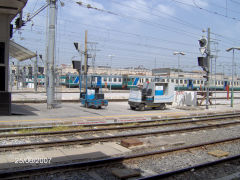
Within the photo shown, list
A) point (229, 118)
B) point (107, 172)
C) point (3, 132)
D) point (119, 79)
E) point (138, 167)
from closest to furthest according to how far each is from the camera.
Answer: point (107, 172), point (138, 167), point (3, 132), point (229, 118), point (119, 79)

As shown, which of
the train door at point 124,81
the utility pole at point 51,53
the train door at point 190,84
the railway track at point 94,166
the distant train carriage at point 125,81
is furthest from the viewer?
the train door at point 190,84

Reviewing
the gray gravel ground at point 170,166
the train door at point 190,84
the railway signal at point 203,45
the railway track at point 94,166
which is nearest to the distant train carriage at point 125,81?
the train door at point 190,84

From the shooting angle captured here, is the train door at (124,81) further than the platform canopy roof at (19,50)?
Yes

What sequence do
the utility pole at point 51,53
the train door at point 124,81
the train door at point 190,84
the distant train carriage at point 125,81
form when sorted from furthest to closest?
the train door at point 190,84 < the train door at point 124,81 < the distant train carriage at point 125,81 < the utility pole at point 51,53

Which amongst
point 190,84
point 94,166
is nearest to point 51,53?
point 94,166

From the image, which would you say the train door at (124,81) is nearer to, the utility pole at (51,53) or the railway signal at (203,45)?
the railway signal at (203,45)

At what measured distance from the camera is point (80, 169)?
5996 millimetres

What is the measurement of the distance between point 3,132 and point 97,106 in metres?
8.27

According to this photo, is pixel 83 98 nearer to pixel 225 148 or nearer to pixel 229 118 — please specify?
pixel 229 118

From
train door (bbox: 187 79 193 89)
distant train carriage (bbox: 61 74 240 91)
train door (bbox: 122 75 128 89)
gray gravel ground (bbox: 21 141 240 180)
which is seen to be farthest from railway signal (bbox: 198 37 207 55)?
train door (bbox: 187 79 193 89)

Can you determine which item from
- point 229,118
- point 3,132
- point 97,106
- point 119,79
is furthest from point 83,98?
point 119,79

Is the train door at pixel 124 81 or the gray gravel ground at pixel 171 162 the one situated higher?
the train door at pixel 124 81

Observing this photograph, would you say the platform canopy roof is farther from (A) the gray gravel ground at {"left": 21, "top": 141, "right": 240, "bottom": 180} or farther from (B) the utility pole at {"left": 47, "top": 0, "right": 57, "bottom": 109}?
(A) the gray gravel ground at {"left": 21, "top": 141, "right": 240, "bottom": 180}

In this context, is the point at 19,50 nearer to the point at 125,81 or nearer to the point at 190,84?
the point at 125,81
